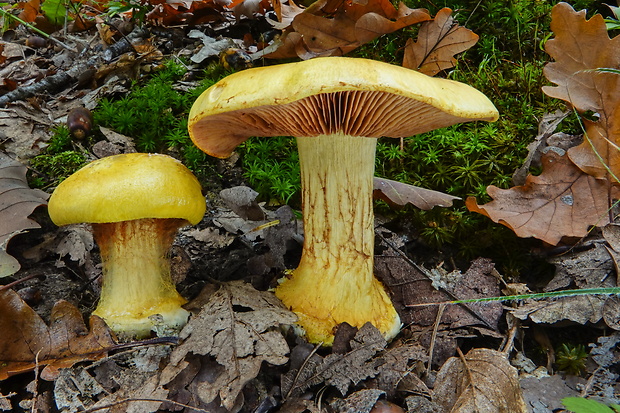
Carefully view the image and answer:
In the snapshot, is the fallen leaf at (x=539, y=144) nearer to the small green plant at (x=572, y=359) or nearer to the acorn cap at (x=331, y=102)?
the acorn cap at (x=331, y=102)

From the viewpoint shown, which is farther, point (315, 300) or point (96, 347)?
point (315, 300)

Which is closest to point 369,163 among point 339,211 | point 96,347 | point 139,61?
point 339,211

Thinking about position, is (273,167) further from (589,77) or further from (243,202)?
(589,77)

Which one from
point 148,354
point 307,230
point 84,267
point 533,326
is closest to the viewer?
point 148,354

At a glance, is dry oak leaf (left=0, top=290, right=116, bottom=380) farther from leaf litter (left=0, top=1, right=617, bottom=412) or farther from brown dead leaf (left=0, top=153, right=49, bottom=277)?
brown dead leaf (left=0, top=153, right=49, bottom=277)

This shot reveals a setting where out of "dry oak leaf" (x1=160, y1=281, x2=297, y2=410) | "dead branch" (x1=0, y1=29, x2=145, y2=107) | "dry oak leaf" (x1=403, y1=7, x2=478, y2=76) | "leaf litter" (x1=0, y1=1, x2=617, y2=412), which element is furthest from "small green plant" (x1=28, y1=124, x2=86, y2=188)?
"dry oak leaf" (x1=403, y1=7, x2=478, y2=76)

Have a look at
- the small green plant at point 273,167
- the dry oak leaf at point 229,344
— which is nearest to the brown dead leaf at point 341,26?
the small green plant at point 273,167

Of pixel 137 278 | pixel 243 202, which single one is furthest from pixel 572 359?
pixel 137 278

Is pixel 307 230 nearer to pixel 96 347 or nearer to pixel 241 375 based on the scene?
pixel 241 375
